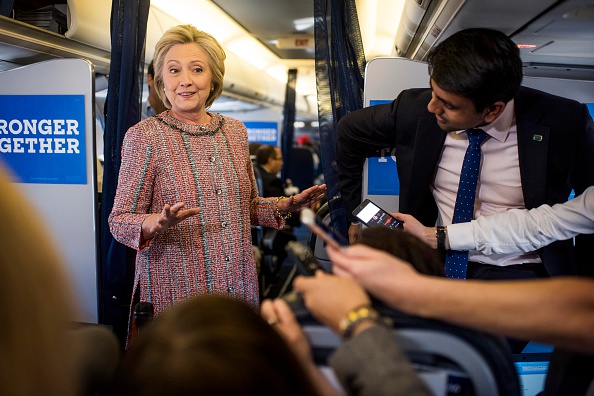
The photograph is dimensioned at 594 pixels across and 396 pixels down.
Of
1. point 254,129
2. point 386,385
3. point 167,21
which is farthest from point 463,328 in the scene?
point 254,129

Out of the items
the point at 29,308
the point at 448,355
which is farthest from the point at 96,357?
the point at 448,355

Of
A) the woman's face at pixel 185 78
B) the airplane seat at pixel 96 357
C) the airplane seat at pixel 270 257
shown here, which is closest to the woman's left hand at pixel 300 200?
the woman's face at pixel 185 78

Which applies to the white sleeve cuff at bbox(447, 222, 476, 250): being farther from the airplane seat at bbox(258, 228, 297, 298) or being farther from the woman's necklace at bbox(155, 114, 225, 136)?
the airplane seat at bbox(258, 228, 297, 298)

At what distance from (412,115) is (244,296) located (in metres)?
1.07

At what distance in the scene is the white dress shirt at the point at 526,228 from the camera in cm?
184

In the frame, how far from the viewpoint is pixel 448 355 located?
806 millimetres

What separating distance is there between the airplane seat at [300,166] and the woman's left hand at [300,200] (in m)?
6.71

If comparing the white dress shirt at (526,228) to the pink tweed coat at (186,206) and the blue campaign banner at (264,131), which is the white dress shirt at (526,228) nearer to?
the pink tweed coat at (186,206)

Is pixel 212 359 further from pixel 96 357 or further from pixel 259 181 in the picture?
pixel 259 181

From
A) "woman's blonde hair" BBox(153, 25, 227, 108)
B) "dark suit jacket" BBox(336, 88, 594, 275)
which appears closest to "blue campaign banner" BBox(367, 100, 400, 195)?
"dark suit jacket" BBox(336, 88, 594, 275)

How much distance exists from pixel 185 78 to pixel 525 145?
1.39 m

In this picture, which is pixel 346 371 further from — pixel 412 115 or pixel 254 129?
pixel 254 129

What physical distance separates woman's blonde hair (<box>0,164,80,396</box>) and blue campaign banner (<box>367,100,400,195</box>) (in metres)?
2.00

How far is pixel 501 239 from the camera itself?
1895 millimetres
